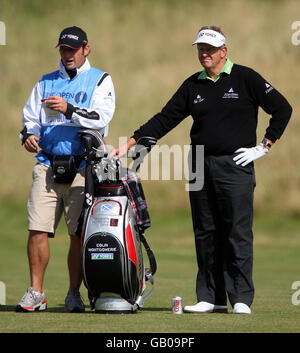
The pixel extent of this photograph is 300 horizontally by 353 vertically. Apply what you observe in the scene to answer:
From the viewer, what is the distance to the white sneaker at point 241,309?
272 inches

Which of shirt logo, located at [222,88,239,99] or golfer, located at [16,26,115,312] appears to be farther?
golfer, located at [16,26,115,312]

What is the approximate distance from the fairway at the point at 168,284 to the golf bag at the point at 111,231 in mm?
200

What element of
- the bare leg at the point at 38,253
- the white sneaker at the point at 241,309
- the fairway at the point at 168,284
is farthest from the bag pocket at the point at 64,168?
the white sneaker at the point at 241,309

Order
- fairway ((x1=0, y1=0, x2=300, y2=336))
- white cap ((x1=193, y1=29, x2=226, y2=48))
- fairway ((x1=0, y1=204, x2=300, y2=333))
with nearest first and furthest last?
1. fairway ((x1=0, y1=204, x2=300, y2=333))
2. white cap ((x1=193, y1=29, x2=226, y2=48))
3. fairway ((x1=0, y1=0, x2=300, y2=336))

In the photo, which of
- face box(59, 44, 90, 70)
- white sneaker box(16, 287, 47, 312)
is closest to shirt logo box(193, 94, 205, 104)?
face box(59, 44, 90, 70)

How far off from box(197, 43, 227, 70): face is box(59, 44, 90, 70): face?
42.1 inches

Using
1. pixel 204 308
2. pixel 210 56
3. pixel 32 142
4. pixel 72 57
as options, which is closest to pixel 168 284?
pixel 204 308

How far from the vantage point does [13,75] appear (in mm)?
23219

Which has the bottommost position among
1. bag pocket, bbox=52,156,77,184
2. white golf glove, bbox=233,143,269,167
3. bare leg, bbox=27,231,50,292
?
bare leg, bbox=27,231,50,292

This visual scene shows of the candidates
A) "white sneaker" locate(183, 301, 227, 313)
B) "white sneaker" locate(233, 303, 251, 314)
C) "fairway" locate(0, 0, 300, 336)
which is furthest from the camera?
"fairway" locate(0, 0, 300, 336)

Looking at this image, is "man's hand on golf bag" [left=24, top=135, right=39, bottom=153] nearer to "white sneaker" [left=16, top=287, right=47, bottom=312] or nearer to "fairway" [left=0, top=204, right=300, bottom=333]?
"white sneaker" [left=16, top=287, right=47, bottom=312]

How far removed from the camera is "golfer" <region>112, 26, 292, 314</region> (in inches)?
275

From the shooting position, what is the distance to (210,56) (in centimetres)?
709

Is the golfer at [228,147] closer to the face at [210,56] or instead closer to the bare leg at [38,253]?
the face at [210,56]
